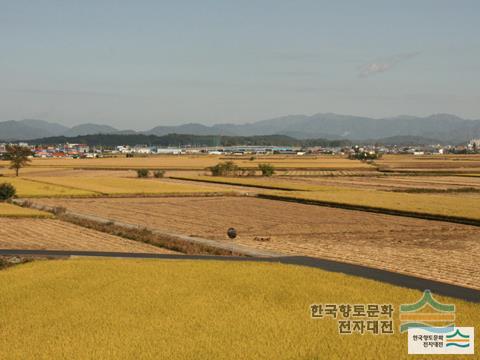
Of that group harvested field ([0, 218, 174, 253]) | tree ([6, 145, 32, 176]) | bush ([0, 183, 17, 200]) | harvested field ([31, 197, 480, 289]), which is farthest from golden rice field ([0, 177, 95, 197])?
tree ([6, 145, 32, 176])

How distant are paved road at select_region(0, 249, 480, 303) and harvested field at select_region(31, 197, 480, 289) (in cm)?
137

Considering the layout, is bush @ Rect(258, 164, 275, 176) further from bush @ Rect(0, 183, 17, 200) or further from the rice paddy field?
bush @ Rect(0, 183, 17, 200)

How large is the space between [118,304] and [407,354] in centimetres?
989

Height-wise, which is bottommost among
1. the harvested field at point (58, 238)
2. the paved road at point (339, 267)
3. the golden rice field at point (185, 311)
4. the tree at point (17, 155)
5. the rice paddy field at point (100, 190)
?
the rice paddy field at point (100, 190)

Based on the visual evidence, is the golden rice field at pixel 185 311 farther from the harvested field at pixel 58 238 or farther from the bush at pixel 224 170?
the bush at pixel 224 170

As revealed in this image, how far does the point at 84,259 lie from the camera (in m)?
29.3

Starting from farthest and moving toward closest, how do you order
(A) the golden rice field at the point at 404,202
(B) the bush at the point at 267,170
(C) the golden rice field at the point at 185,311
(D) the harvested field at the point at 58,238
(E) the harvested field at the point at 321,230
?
Result: (B) the bush at the point at 267,170, (A) the golden rice field at the point at 404,202, (D) the harvested field at the point at 58,238, (E) the harvested field at the point at 321,230, (C) the golden rice field at the point at 185,311

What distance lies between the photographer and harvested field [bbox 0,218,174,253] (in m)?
34.7

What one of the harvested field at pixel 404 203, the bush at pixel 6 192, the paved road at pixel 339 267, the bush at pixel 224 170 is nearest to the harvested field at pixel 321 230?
the paved road at pixel 339 267

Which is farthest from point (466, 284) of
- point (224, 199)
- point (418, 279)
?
point (224, 199)

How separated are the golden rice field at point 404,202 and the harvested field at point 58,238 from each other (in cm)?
2885

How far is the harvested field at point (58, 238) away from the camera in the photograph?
34.7m

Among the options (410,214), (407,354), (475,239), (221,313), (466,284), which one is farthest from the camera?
(410,214)

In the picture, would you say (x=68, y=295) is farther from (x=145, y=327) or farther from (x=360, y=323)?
(x=360, y=323)
